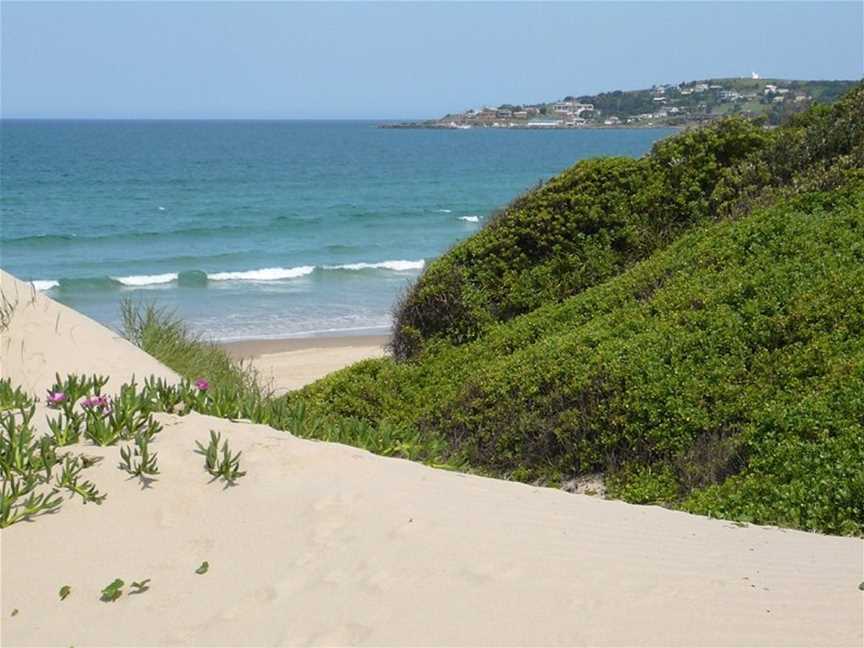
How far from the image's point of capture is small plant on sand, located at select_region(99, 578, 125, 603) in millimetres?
4406

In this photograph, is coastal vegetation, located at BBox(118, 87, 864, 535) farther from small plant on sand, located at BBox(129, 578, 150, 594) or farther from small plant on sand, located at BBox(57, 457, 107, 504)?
small plant on sand, located at BBox(129, 578, 150, 594)

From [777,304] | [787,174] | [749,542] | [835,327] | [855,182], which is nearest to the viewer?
[749,542]

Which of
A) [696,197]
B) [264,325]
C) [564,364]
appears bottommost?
[264,325]

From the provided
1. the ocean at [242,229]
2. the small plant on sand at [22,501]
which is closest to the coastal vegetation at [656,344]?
the small plant on sand at [22,501]

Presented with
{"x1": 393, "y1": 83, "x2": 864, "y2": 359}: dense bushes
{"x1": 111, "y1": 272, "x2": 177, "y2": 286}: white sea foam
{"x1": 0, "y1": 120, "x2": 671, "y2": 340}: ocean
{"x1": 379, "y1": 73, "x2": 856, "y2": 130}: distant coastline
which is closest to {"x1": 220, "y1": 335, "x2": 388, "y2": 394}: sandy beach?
{"x1": 0, "y1": 120, "x2": 671, "y2": 340}: ocean


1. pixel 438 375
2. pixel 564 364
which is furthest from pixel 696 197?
pixel 564 364

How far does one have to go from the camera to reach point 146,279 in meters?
32.0

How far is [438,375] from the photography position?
10906mm

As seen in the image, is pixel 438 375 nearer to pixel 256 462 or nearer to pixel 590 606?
pixel 256 462

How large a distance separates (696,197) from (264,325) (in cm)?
1438

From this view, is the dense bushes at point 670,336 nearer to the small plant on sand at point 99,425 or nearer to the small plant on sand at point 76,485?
the small plant on sand at point 99,425

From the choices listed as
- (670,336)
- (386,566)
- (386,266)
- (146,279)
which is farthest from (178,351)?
(386,266)

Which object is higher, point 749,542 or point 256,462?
point 256,462

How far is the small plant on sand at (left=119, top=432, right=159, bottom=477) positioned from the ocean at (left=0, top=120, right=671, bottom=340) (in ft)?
31.1
